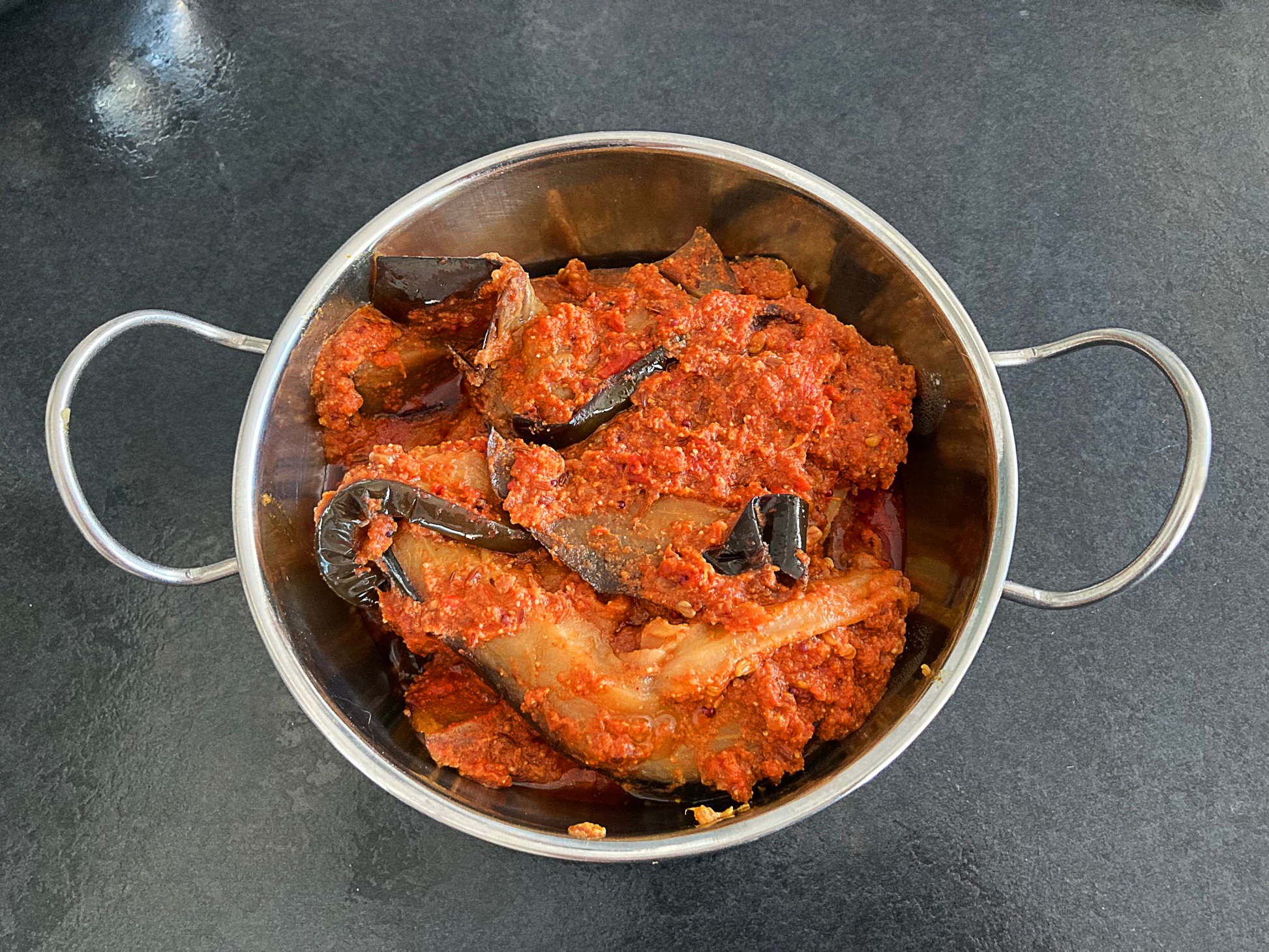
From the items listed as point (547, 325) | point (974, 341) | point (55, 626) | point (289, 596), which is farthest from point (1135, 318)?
point (55, 626)

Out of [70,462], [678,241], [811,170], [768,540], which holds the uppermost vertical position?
[811,170]

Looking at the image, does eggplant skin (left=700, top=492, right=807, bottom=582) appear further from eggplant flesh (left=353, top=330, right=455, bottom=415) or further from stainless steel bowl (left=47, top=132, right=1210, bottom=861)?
eggplant flesh (left=353, top=330, right=455, bottom=415)

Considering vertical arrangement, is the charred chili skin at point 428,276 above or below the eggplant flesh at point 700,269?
below

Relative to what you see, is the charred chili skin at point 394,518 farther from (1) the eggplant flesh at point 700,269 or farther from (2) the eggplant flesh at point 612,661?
(1) the eggplant flesh at point 700,269

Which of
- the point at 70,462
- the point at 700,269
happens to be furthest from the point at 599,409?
the point at 70,462

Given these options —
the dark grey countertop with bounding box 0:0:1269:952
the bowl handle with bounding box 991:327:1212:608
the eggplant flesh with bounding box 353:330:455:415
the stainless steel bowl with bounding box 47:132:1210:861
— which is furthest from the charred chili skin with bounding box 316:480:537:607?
the bowl handle with bounding box 991:327:1212:608

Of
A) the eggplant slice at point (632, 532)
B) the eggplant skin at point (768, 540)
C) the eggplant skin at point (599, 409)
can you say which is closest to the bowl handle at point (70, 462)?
the eggplant skin at point (599, 409)

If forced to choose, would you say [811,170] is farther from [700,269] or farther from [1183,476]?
[1183,476]
